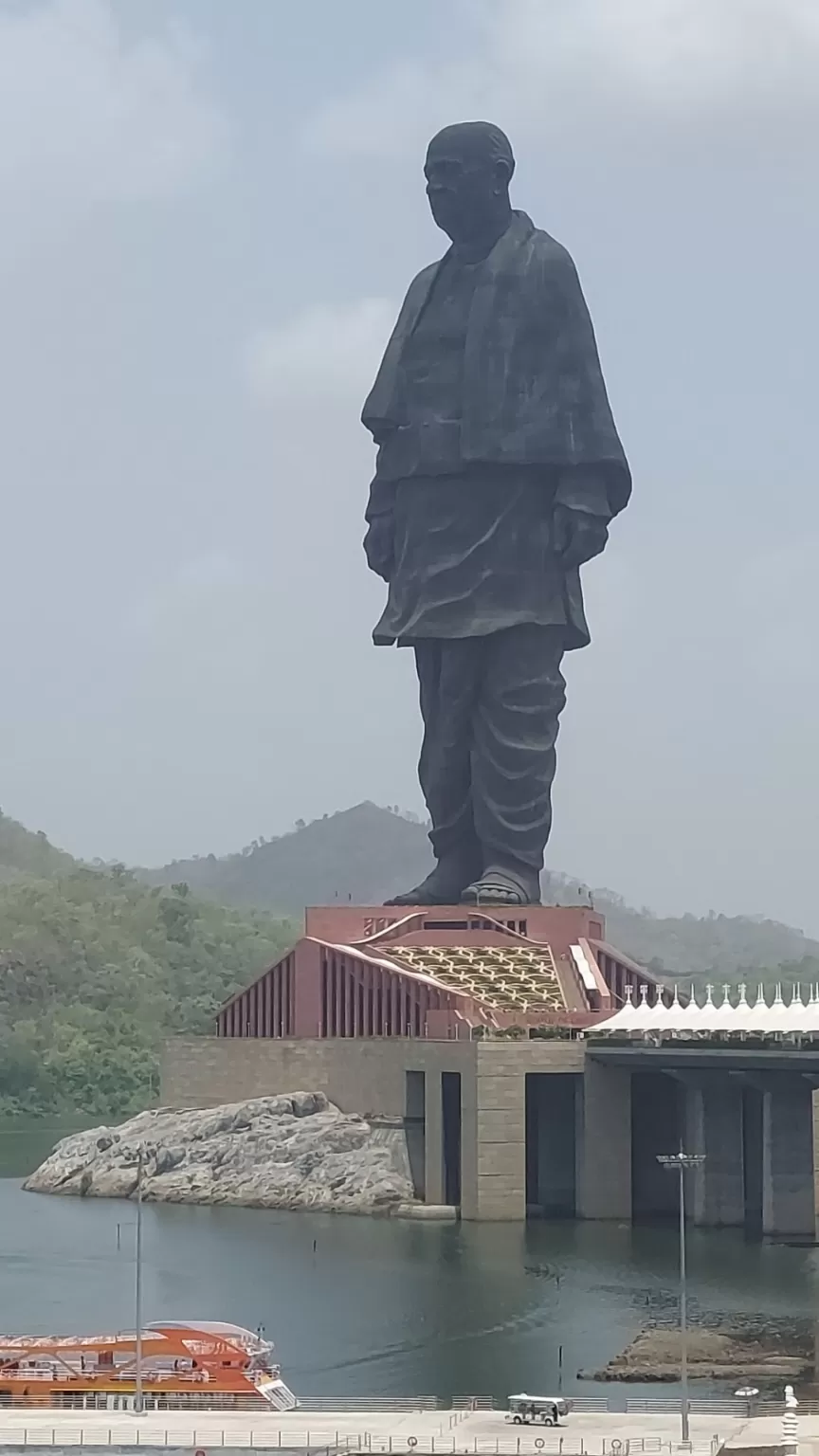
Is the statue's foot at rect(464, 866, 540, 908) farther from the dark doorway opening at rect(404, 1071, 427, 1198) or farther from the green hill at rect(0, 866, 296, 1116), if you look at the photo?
the green hill at rect(0, 866, 296, 1116)

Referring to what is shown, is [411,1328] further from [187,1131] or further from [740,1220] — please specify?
[187,1131]

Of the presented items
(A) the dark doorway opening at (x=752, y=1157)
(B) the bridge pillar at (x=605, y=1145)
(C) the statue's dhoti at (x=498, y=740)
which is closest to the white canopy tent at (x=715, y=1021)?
(B) the bridge pillar at (x=605, y=1145)

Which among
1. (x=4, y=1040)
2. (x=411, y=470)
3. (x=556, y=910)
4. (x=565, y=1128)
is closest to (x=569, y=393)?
(x=411, y=470)

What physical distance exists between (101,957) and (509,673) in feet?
207

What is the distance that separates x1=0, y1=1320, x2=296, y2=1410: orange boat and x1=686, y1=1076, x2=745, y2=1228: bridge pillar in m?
27.5

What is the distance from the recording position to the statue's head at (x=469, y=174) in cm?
9819

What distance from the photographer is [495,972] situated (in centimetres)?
9019

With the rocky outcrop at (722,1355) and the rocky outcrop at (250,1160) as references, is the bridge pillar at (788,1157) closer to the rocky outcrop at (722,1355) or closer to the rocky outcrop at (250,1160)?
the rocky outcrop at (250,1160)

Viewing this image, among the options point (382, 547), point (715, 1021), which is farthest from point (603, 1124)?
point (382, 547)

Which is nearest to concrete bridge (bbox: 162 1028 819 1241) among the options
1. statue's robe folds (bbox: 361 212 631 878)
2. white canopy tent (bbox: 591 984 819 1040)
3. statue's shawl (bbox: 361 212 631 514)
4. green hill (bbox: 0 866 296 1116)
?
white canopy tent (bbox: 591 984 819 1040)

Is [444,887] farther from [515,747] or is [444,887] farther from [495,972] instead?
[495,972]

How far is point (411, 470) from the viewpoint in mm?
99125

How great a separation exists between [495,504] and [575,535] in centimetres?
270

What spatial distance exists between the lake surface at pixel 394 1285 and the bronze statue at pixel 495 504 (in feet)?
63.5
